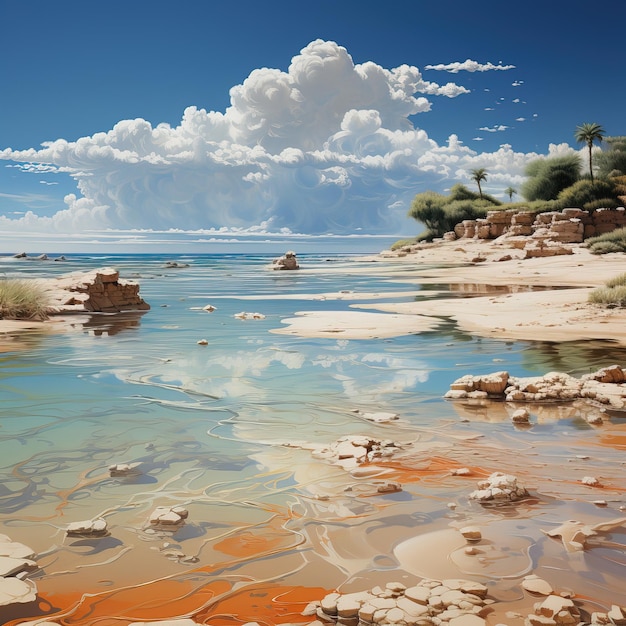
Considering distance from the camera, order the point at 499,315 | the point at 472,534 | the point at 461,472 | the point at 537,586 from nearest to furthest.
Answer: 1. the point at 537,586
2. the point at 472,534
3. the point at 461,472
4. the point at 499,315

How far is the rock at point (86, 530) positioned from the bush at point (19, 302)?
12.1 metres

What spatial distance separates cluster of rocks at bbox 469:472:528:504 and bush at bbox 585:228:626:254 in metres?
34.9

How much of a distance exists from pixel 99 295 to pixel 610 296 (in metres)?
13.2

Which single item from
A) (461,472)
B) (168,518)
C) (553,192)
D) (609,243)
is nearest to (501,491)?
(461,472)

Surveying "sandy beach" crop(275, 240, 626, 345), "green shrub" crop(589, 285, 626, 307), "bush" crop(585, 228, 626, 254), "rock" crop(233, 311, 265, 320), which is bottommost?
"sandy beach" crop(275, 240, 626, 345)

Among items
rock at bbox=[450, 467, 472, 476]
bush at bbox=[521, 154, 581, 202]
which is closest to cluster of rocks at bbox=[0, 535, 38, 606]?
rock at bbox=[450, 467, 472, 476]

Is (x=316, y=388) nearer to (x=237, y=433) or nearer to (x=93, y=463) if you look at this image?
(x=237, y=433)

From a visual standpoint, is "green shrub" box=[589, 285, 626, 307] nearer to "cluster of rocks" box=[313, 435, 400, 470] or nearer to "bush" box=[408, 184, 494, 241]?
"cluster of rocks" box=[313, 435, 400, 470]

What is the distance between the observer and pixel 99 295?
713 inches

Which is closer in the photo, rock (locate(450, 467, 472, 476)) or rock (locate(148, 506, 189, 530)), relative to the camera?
rock (locate(148, 506, 189, 530))

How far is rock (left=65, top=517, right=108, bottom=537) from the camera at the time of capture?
12.4 feet

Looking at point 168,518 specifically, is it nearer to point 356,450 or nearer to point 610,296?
point 356,450

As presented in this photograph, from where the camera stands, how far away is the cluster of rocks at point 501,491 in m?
4.22

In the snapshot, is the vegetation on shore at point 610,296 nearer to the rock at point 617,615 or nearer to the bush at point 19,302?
the rock at point 617,615
